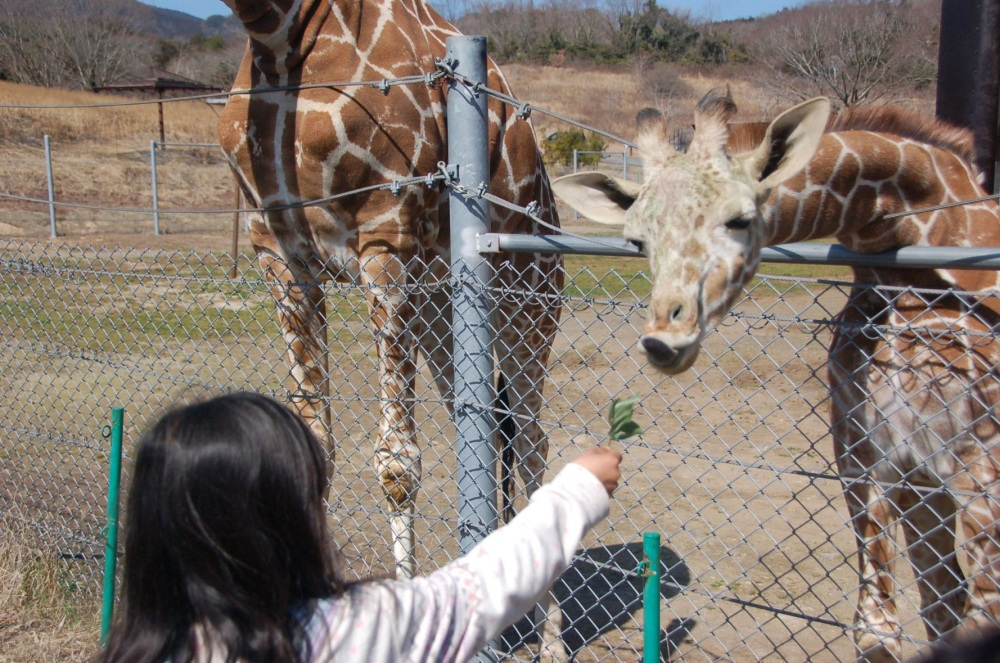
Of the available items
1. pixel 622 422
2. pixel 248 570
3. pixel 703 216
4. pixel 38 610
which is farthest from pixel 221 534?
pixel 38 610

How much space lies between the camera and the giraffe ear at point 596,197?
8.39 feet

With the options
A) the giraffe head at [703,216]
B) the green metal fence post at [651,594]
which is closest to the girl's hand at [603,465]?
the green metal fence post at [651,594]

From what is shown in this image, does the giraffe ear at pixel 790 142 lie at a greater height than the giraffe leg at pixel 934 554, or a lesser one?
greater

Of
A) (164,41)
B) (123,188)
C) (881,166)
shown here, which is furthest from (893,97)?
(164,41)

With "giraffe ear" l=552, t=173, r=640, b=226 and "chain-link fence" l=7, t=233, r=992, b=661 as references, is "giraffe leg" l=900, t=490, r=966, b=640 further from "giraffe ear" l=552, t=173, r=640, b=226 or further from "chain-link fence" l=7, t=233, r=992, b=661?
"giraffe ear" l=552, t=173, r=640, b=226

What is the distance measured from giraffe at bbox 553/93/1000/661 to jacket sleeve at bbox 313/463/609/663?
561 millimetres

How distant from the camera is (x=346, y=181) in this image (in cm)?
358

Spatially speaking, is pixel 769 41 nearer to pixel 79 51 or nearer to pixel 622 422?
pixel 622 422

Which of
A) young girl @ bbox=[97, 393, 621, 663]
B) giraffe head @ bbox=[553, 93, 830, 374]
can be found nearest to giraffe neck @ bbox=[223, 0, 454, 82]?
giraffe head @ bbox=[553, 93, 830, 374]

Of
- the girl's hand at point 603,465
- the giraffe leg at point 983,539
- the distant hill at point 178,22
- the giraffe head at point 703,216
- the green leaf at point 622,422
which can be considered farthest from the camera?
the distant hill at point 178,22

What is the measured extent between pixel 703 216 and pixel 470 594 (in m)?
1.17

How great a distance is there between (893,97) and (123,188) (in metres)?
17.0

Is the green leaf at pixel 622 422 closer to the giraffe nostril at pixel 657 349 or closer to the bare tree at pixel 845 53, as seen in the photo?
the giraffe nostril at pixel 657 349

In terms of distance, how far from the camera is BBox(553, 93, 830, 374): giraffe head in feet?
7.18
